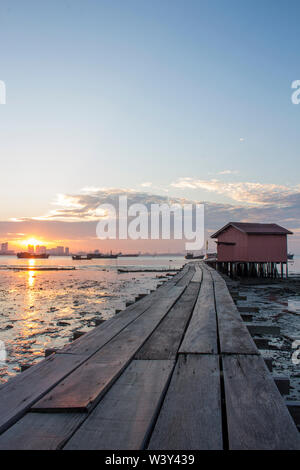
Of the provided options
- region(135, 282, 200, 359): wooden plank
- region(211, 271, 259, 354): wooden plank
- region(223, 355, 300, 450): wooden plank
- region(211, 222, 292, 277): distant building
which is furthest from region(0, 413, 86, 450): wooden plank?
region(211, 222, 292, 277): distant building

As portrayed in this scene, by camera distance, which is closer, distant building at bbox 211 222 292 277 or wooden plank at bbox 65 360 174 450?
wooden plank at bbox 65 360 174 450

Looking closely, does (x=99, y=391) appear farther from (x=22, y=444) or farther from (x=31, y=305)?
(x=31, y=305)

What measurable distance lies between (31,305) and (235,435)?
A: 15.7 m

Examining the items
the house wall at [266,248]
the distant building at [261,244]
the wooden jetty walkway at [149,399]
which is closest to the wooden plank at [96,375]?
the wooden jetty walkway at [149,399]

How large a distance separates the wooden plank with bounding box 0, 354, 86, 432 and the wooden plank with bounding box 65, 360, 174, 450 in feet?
1.36

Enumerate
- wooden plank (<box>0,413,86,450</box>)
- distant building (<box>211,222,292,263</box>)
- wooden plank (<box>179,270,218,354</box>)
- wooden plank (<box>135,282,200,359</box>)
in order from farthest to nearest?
Answer: 1. distant building (<box>211,222,292,263</box>)
2. wooden plank (<box>179,270,218,354</box>)
3. wooden plank (<box>135,282,200,359</box>)
4. wooden plank (<box>0,413,86,450</box>)

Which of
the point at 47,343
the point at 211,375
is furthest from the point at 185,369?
the point at 47,343

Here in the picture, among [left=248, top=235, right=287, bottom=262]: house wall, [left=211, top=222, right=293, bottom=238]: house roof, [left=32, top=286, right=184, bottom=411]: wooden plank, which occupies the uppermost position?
[left=211, top=222, right=293, bottom=238]: house roof

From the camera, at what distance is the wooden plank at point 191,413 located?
4.88ft

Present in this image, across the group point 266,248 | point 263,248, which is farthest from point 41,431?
point 266,248

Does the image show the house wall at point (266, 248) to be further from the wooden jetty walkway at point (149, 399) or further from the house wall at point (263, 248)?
the wooden jetty walkway at point (149, 399)

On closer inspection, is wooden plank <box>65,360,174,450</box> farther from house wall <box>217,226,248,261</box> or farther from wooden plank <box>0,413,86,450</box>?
house wall <box>217,226,248,261</box>

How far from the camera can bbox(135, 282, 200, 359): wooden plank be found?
2.85 metres

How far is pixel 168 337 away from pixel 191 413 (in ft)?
5.64
